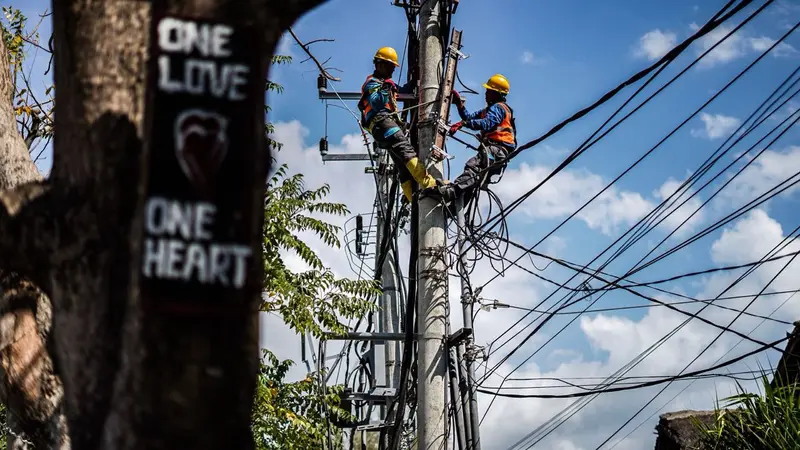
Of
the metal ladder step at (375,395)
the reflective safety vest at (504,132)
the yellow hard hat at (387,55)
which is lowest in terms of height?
the metal ladder step at (375,395)

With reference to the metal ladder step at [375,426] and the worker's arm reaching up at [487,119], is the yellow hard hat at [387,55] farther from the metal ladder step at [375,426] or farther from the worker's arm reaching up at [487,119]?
the metal ladder step at [375,426]

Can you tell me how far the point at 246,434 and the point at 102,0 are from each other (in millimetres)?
1505

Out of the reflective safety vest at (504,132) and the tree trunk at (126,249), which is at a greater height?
the reflective safety vest at (504,132)

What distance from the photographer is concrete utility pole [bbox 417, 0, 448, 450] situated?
8.94 metres

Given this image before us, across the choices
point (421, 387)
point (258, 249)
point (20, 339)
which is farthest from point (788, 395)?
point (258, 249)

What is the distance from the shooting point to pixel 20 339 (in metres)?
4.63

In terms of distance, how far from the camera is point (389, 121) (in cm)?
1020

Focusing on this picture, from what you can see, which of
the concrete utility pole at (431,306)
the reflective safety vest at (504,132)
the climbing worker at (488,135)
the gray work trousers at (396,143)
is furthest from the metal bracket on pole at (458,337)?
the reflective safety vest at (504,132)

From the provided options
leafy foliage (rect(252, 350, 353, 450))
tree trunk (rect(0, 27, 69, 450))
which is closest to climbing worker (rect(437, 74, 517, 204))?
leafy foliage (rect(252, 350, 353, 450))

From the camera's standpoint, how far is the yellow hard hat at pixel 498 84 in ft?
37.2

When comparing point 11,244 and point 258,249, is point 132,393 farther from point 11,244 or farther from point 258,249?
point 11,244

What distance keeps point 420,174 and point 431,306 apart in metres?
1.37

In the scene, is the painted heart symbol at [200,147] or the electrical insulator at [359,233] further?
the electrical insulator at [359,233]

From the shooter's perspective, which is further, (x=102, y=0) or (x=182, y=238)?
(x=102, y=0)
